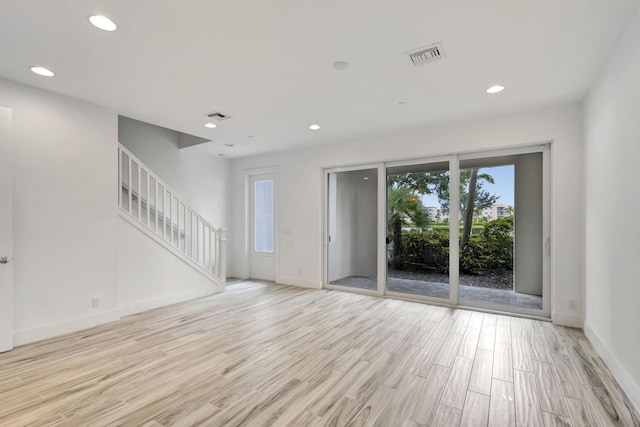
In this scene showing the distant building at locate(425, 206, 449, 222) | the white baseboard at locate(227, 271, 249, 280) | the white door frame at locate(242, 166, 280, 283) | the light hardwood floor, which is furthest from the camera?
the white baseboard at locate(227, 271, 249, 280)

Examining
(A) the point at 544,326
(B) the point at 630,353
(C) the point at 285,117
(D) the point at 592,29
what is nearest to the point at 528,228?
(A) the point at 544,326

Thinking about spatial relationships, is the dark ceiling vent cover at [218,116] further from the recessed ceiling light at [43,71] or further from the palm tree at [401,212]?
the palm tree at [401,212]

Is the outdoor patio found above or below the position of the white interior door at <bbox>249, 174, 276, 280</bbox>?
below

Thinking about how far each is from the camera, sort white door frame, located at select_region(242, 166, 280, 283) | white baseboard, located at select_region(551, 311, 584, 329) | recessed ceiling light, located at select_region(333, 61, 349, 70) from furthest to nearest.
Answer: white door frame, located at select_region(242, 166, 280, 283) → white baseboard, located at select_region(551, 311, 584, 329) → recessed ceiling light, located at select_region(333, 61, 349, 70)

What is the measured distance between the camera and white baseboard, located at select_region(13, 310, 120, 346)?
124 inches

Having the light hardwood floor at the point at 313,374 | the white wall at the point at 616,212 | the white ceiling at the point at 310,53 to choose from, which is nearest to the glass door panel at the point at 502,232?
the light hardwood floor at the point at 313,374

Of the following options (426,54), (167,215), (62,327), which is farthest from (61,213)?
(426,54)

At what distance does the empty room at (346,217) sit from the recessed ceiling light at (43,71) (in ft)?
0.10

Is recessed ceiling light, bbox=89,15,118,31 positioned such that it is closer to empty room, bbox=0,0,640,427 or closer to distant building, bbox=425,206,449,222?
empty room, bbox=0,0,640,427

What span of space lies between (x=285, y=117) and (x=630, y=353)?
13.8 feet

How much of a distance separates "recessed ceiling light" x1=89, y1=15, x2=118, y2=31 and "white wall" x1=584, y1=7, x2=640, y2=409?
378cm

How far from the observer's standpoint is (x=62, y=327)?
3424 millimetres

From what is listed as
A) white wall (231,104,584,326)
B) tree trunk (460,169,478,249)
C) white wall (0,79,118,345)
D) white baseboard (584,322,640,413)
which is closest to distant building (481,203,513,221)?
tree trunk (460,169,478,249)

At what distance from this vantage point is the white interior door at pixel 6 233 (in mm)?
2957
